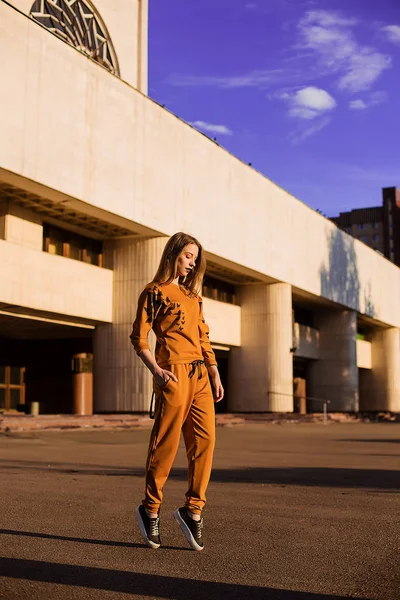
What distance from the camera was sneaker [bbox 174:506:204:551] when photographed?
4219 millimetres

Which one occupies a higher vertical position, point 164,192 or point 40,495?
point 164,192

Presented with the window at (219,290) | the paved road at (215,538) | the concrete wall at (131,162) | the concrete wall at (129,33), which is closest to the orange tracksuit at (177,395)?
the paved road at (215,538)

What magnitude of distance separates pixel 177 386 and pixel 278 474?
17.3 ft

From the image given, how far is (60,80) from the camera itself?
23.0 meters

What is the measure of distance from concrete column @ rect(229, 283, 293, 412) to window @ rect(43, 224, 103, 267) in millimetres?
10887

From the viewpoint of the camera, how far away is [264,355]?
3666 cm

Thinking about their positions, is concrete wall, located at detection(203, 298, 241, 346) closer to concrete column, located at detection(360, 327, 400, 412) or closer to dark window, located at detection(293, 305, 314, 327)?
dark window, located at detection(293, 305, 314, 327)

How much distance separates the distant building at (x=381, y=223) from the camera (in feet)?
355

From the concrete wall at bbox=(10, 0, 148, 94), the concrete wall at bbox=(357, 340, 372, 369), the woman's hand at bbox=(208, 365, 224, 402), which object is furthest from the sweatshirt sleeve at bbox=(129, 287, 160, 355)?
the concrete wall at bbox=(357, 340, 372, 369)

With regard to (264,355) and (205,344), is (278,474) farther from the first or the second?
(264,355)

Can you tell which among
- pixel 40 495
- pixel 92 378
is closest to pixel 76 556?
pixel 40 495

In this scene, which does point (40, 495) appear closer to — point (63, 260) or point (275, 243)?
point (63, 260)

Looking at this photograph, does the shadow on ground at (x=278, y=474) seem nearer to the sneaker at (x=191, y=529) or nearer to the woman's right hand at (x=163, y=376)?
the sneaker at (x=191, y=529)

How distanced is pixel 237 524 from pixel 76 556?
1477 mm
